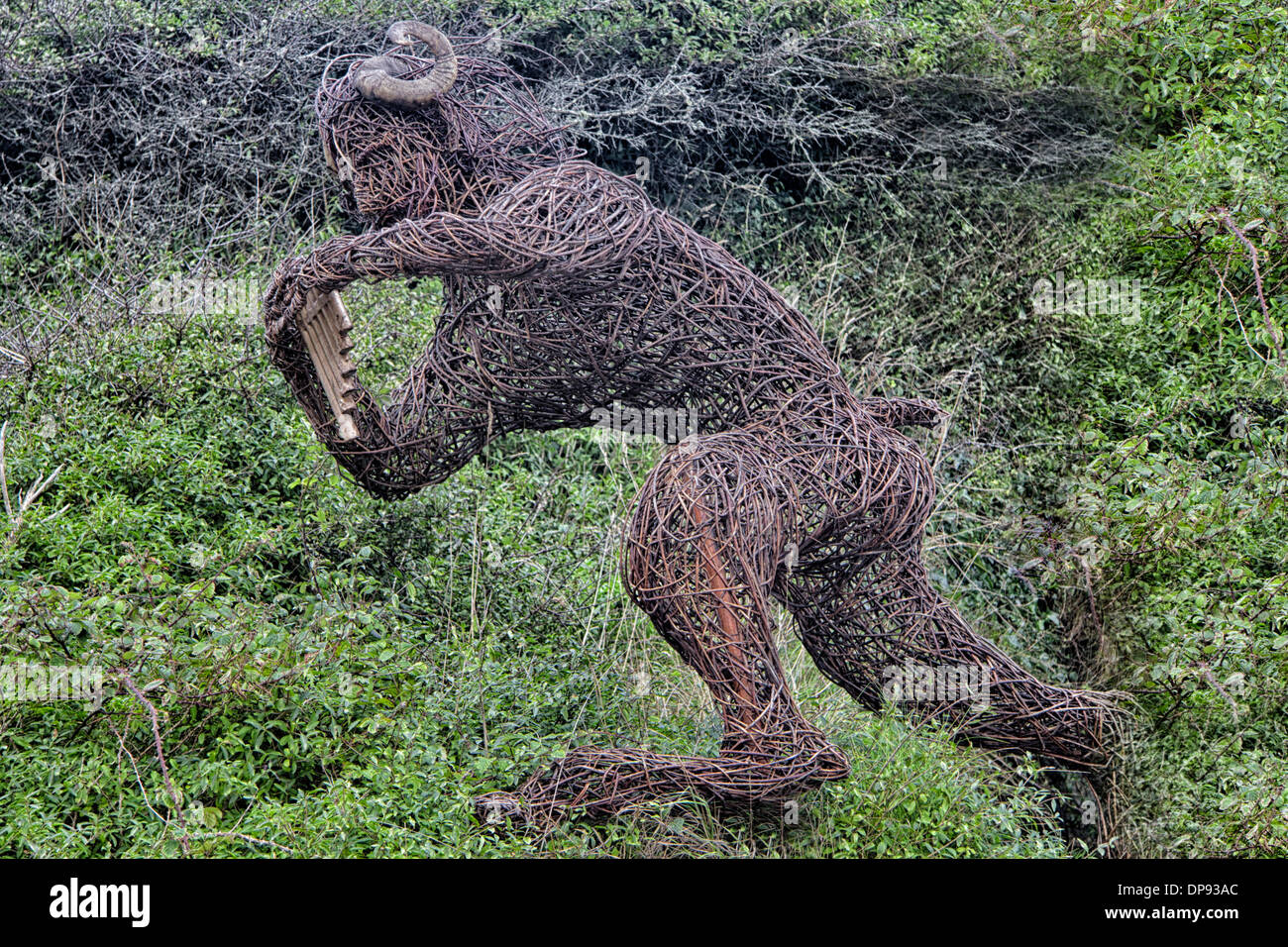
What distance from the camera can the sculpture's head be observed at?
398 cm

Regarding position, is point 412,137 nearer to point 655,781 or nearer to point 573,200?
point 573,200

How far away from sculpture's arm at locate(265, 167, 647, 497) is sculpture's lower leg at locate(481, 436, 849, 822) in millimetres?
694

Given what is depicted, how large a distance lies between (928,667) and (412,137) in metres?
2.39

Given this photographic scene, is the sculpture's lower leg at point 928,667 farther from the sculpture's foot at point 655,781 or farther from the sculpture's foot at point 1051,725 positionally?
the sculpture's foot at point 655,781

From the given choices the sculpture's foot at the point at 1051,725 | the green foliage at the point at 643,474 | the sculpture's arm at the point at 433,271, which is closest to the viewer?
the sculpture's arm at the point at 433,271

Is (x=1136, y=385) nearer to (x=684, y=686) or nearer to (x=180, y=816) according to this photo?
(x=684, y=686)

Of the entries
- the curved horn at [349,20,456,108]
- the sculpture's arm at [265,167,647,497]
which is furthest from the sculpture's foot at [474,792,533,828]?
the curved horn at [349,20,456,108]

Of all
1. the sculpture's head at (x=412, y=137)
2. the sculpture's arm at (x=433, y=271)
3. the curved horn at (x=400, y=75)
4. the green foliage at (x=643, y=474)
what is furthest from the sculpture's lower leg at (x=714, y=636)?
the curved horn at (x=400, y=75)

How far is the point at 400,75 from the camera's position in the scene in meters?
4.04

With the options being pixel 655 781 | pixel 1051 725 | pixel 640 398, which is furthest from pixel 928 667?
pixel 640 398

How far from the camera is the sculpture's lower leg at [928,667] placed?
14.8 ft

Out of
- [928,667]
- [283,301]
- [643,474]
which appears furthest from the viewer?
[643,474]

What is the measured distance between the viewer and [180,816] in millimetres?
3693

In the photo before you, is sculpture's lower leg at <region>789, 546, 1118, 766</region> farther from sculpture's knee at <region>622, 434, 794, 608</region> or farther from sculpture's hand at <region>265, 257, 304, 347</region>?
sculpture's hand at <region>265, 257, 304, 347</region>
